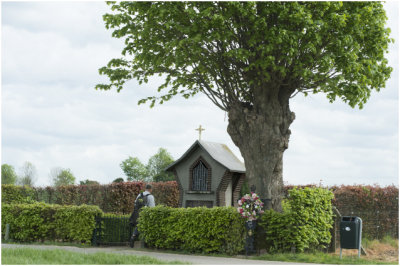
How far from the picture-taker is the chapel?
21.2 meters

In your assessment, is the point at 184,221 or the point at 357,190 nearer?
the point at 184,221

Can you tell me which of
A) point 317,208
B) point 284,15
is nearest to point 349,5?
point 284,15

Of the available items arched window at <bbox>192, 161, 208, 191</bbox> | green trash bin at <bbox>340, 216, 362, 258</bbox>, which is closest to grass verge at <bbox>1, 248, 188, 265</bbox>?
green trash bin at <bbox>340, 216, 362, 258</bbox>

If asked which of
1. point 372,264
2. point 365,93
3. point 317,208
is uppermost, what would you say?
point 365,93

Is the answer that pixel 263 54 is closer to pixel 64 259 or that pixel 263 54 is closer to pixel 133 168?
pixel 64 259

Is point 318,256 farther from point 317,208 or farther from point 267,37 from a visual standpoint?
point 267,37

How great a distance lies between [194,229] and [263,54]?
6.02 meters

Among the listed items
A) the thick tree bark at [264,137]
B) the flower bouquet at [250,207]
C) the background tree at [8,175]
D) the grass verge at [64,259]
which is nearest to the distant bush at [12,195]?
the grass verge at [64,259]

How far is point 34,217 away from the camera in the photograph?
61.4ft

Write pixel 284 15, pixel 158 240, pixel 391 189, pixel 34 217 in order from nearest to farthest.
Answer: pixel 284 15, pixel 158 240, pixel 34 217, pixel 391 189

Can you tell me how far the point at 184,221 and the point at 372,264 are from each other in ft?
19.5

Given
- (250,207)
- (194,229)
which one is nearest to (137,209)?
(194,229)

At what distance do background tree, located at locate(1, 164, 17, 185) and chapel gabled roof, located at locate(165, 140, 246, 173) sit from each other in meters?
66.0

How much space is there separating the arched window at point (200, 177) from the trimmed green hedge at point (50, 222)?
571cm
